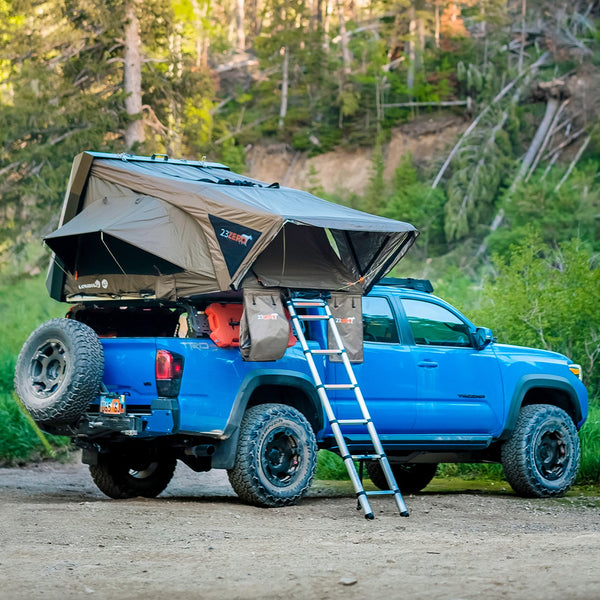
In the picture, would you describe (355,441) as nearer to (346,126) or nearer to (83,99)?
(83,99)

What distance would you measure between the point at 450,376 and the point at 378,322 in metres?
0.89

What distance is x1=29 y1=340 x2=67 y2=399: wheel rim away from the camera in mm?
8750

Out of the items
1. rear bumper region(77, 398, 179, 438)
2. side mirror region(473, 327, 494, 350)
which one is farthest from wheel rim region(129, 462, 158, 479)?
side mirror region(473, 327, 494, 350)

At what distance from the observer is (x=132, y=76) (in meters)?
26.3

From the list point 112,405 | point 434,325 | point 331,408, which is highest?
point 434,325

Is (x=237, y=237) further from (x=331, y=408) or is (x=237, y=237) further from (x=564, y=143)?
(x=564, y=143)

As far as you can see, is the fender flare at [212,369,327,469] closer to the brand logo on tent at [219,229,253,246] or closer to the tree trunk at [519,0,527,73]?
the brand logo on tent at [219,229,253,246]

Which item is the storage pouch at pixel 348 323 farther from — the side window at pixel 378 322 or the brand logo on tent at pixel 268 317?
the brand logo on tent at pixel 268 317

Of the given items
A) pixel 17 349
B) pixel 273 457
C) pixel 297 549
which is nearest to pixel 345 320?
pixel 273 457

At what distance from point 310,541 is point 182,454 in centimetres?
243

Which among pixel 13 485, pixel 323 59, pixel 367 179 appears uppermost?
pixel 323 59

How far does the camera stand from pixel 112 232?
353 inches

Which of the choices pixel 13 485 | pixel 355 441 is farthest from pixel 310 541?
pixel 13 485

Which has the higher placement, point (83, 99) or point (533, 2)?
point (533, 2)
